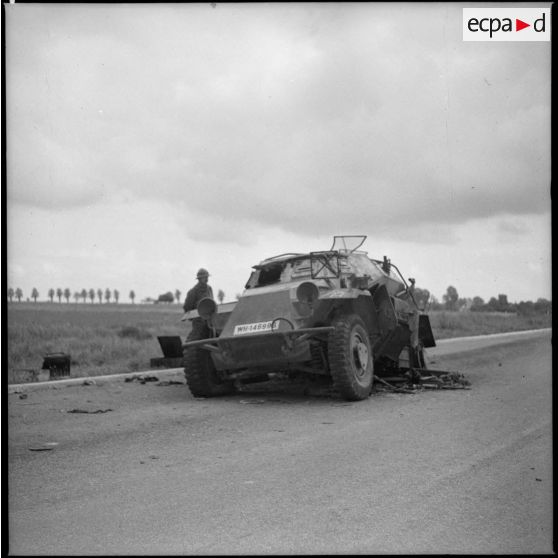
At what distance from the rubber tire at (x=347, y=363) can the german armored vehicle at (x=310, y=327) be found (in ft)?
0.04

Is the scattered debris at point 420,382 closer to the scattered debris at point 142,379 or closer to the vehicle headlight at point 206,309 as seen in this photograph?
the vehicle headlight at point 206,309

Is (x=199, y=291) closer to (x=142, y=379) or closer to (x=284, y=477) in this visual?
(x=142, y=379)

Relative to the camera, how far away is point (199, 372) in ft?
28.1

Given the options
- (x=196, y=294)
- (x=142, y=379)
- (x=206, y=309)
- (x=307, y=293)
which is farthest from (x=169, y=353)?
(x=307, y=293)

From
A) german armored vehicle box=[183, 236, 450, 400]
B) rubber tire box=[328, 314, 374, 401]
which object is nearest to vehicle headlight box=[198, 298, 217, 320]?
german armored vehicle box=[183, 236, 450, 400]

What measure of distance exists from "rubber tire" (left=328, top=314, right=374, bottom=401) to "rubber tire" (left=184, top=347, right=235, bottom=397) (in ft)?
5.53

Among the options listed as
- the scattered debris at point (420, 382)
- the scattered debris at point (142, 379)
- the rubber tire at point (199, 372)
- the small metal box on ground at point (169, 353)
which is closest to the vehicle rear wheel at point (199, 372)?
the rubber tire at point (199, 372)

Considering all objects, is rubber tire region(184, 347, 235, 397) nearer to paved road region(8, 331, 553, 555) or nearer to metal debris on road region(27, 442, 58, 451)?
paved road region(8, 331, 553, 555)

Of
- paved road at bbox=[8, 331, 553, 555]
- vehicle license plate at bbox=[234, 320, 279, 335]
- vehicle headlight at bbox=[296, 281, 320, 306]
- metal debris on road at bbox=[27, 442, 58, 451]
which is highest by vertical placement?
vehicle headlight at bbox=[296, 281, 320, 306]

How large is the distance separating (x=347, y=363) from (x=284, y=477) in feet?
11.1

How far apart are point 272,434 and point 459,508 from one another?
8.10 ft

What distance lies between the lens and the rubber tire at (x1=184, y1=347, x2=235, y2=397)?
8562 mm

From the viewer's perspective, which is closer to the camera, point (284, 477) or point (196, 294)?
point (284, 477)

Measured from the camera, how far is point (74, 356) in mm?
14672
